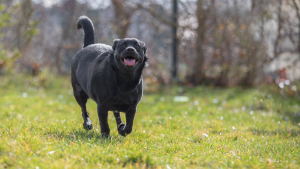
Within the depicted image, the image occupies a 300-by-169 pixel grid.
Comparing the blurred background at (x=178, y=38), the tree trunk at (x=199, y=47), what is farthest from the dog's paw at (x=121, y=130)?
the tree trunk at (x=199, y=47)

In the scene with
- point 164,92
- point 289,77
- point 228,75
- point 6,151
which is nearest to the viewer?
point 6,151

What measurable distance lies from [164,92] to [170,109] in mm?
2678

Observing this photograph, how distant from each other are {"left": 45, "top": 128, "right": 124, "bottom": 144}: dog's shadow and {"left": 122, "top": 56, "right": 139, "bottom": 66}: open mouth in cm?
81

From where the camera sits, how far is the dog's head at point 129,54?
3.38 metres

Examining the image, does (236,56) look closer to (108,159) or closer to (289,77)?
(289,77)

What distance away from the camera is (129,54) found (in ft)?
11.0

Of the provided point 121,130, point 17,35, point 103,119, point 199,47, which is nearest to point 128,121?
point 121,130

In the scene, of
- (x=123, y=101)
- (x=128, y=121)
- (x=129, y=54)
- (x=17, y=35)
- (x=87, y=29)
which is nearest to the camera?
(x=129, y=54)

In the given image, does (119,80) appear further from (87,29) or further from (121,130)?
(87,29)

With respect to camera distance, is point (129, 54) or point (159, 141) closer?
point (129, 54)

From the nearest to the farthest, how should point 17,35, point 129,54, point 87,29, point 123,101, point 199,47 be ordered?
point 129,54
point 123,101
point 87,29
point 199,47
point 17,35

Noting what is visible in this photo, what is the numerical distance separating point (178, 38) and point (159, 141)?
21.8 ft

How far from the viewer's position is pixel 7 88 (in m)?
8.70

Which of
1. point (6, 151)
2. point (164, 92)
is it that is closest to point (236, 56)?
point (164, 92)
